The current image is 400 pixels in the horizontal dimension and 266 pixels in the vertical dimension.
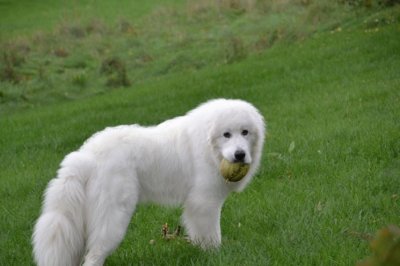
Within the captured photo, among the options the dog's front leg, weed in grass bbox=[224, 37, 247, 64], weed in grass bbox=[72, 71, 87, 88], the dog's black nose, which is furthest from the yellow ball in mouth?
weed in grass bbox=[72, 71, 87, 88]

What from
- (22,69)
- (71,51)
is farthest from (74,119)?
(71,51)

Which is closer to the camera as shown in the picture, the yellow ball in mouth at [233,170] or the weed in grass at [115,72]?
the yellow ball in mouth at [233,170]

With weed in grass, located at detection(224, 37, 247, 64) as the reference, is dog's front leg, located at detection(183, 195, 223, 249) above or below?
above

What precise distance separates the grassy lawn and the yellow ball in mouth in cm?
53

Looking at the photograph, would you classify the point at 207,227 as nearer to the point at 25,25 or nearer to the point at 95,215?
the point at 95,215

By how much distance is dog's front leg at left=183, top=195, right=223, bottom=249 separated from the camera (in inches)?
188

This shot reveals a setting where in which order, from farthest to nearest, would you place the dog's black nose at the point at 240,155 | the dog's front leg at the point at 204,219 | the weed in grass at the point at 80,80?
the weed in grass at the point at 80,80, the dog's front leg at the point at 204,219, the dog's black nose at the point at 240,155

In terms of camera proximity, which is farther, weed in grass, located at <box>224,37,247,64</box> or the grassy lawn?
weed in grass, located at <box>224,37,247,64</box>

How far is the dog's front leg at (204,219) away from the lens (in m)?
4.79

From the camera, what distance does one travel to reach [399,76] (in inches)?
427

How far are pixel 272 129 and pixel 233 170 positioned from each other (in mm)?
4799

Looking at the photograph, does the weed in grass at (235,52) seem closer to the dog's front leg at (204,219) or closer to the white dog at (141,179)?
the white dog at (141,179)

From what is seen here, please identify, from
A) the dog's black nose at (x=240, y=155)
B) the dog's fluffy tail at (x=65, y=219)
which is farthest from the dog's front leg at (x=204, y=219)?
the dog's fluffy tail at (x=65, y=219)

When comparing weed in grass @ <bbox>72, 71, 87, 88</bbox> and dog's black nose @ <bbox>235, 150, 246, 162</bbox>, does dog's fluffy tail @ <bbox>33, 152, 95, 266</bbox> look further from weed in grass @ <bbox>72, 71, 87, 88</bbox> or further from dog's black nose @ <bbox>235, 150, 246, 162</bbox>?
weed in grass @ <bbox>72, 71, 87, 88</bbox>
